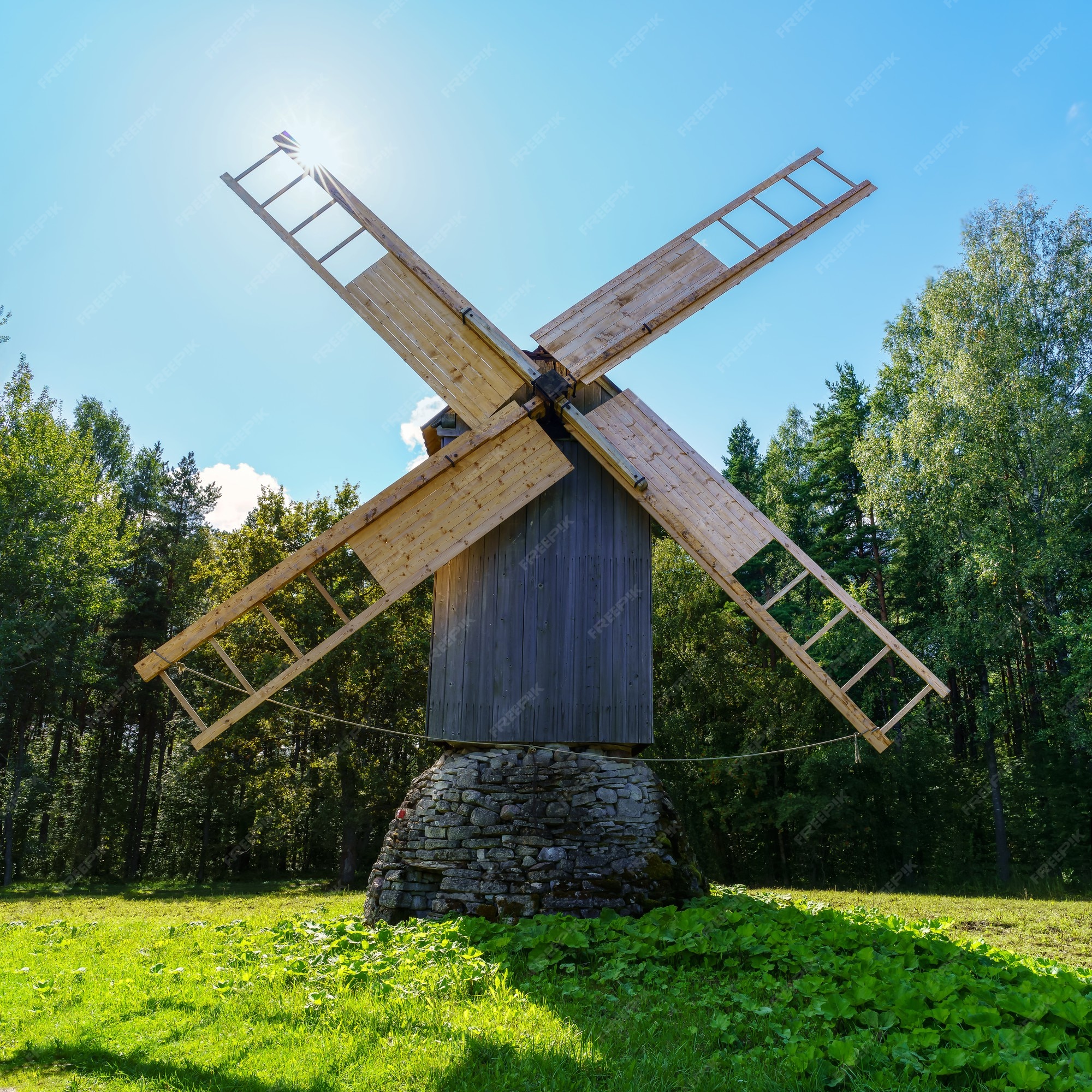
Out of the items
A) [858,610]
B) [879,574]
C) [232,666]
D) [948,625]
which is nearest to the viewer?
[232,666]

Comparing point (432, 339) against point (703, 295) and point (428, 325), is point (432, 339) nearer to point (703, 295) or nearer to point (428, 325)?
point (428, 325)

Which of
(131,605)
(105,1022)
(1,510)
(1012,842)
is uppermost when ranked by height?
(1,510)

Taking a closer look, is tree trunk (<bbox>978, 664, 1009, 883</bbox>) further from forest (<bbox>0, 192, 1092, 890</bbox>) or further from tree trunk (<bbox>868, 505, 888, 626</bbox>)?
tree trunk (<bbox>868, 505, 888, 626</bbox>)

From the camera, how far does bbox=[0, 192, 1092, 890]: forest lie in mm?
15938

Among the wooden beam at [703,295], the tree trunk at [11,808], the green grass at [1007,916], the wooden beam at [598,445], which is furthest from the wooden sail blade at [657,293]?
the tree trunk at [11,808]

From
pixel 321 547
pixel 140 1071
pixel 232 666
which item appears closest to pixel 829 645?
pixel 321 547

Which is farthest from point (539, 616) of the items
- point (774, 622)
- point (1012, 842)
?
point (1012, 842)

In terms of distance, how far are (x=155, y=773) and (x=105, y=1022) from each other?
28.6 metres

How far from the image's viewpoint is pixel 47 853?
24.2 metres

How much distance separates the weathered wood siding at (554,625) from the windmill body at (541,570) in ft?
0.08

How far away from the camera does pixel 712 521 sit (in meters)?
8.49

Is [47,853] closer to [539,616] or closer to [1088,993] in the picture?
[539,616]

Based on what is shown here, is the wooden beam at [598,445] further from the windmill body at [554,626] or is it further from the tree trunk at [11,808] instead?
the tree trunk at [11,808]

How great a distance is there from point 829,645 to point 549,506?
1151cm
